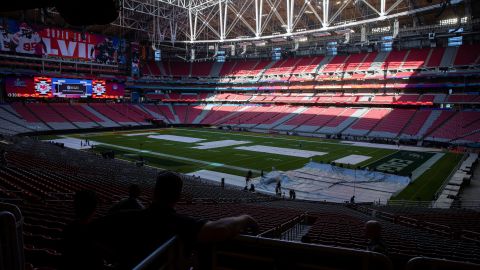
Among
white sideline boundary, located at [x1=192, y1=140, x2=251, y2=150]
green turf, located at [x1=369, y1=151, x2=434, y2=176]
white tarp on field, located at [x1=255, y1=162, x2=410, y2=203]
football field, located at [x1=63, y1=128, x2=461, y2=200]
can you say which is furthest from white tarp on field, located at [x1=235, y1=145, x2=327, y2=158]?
white tarp on field, located at [x1=255, y1=162, x2=410, y2=203]

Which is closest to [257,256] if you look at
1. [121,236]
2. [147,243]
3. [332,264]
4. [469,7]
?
[332,264]

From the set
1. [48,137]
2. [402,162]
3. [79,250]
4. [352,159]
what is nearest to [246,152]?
[352,159]

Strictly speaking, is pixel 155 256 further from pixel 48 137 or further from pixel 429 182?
pixel 48 137

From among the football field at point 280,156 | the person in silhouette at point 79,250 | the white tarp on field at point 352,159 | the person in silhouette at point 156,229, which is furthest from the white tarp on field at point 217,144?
the person in silhouette at point 156,229

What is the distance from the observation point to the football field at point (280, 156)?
30.2 metres

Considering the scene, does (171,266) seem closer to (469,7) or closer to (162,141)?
(162,141)

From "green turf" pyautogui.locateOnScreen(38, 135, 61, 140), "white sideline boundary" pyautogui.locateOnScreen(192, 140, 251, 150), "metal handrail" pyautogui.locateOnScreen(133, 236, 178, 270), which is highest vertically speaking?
"metal handrail" pyautogui.locateOnScreen(133, 236, 178, 270)

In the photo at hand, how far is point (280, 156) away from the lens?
122ft

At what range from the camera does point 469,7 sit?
160 ft

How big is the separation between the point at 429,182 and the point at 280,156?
1496cm

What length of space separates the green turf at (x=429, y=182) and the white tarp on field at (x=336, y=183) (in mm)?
712

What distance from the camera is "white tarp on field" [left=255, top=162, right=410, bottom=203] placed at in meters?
23.6

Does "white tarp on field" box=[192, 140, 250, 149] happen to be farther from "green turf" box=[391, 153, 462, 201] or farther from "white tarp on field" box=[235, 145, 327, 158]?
"green turf" box=[391, 153, 462, 201]

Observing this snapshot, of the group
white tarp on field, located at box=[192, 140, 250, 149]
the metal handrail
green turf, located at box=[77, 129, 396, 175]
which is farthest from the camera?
white tarp on field, located at box=[192, 140, 250, 149]
